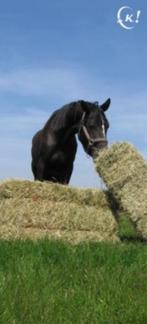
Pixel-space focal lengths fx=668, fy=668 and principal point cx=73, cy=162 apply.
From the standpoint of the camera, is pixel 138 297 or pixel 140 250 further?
pixel 140 250

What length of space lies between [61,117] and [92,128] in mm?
1273

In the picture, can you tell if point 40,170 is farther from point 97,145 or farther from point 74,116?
point 97,145

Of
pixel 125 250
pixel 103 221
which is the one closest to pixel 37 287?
pixel 125 250

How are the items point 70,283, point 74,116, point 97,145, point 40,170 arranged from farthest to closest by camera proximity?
1. point 40,170
2. point 74,116
3. point 97,145
4. point 70,283

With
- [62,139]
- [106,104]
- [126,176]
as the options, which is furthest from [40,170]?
[126,176]

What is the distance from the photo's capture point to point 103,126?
12.2 metres

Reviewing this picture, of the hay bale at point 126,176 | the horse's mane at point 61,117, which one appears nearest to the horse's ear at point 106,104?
the horse's mane at point 61,117

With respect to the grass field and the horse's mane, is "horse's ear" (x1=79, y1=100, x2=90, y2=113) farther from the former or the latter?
the grass field

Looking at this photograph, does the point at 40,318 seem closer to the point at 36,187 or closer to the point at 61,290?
the point at 61,290

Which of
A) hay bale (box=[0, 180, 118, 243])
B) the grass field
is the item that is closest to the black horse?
hay bale (box=[0, 180, 118, 243])

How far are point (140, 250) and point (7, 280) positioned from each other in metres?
2.74

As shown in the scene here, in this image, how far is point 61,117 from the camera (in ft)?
44.0

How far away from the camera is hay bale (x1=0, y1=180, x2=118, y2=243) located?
1018cm

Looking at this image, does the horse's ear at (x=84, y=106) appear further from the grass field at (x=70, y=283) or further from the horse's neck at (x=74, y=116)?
the grass field at (x=70, y=283)
